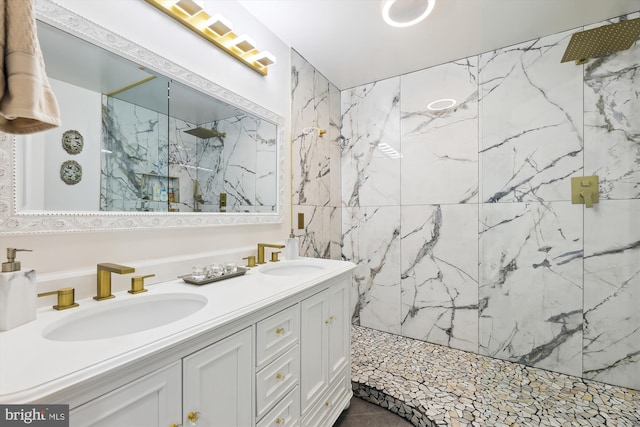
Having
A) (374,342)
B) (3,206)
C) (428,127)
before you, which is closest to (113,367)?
(3,206)

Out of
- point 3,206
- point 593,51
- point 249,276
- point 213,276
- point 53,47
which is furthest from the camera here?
point 593,51

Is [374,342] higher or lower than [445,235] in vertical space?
lower

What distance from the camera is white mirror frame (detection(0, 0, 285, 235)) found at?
817mm

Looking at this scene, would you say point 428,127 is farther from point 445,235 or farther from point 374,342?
point 374,342

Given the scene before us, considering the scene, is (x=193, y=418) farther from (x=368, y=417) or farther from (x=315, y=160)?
(x=315, y=160)

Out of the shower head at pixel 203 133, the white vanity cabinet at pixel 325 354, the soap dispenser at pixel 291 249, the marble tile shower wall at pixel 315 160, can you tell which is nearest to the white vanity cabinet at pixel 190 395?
the white vanity cabinet at pixel 325 354

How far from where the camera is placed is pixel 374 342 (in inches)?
91.8

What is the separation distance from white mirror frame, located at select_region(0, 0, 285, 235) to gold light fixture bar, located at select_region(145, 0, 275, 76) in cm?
22

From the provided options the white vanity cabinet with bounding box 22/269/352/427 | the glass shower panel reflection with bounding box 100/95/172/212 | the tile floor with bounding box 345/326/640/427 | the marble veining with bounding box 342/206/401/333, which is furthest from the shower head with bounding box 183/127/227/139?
the tile floor with bounding box 345/326/640/427

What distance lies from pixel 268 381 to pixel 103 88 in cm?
122

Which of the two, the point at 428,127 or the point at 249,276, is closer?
the point at 249,276

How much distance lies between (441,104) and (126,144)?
2.20 meters

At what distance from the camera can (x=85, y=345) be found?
63cm

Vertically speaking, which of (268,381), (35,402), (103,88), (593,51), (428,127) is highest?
(593,51)
